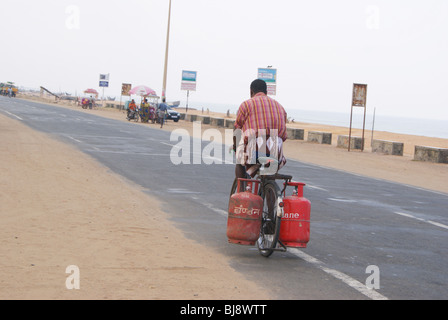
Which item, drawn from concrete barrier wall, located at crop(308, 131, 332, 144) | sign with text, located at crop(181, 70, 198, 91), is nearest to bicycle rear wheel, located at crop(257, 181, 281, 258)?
concrete barrier wall, located at crop(308, 131, 332, 144)

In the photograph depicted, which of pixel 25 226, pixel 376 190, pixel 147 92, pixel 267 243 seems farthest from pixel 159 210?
pixel 147 92

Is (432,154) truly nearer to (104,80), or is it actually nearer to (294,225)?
(294,225)

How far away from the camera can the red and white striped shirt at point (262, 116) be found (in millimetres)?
8078

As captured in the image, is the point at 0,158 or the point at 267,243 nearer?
the point at 267,243

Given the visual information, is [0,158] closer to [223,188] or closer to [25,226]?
[223,188]

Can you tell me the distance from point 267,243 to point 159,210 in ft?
11.2

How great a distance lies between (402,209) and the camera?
12.9m

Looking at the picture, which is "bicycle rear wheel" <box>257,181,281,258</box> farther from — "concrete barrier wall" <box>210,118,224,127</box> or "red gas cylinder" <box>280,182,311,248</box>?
"concrete barrier wall" <box>210,118,224,127</box>

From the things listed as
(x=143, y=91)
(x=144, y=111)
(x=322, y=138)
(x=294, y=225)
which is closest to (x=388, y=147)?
(x=322, y=138)

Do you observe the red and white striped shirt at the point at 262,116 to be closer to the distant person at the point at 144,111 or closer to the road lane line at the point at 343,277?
the road lane line at the point at 343,277

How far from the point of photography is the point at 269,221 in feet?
25.8

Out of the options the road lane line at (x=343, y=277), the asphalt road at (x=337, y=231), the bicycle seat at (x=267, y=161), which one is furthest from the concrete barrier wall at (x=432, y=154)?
the bicycle seat at (x=267, y=161)

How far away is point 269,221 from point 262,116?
48.6 inches

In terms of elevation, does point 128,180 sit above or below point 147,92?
below
